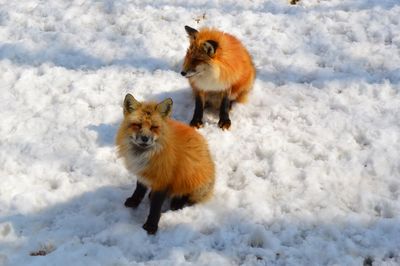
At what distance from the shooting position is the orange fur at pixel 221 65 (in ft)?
17.5

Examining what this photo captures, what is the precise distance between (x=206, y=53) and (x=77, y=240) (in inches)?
103

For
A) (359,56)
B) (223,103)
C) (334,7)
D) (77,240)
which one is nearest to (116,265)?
(77,240)

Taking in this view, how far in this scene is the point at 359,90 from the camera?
6.21 m

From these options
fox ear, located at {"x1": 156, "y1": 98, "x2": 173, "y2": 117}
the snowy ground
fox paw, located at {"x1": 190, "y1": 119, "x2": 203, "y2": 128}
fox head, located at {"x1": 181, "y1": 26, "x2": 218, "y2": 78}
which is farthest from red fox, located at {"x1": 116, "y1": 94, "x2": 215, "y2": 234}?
fox paw, located at {"x1": 190, "y1": 119, "x2": 203, "y2": 128}

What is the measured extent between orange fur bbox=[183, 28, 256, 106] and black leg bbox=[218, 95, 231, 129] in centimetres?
13

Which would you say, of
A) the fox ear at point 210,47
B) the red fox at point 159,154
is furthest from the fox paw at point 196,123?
the red fox at point 159,154

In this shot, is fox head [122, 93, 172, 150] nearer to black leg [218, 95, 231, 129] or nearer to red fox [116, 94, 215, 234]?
red fox [116, 94, 215, 234]

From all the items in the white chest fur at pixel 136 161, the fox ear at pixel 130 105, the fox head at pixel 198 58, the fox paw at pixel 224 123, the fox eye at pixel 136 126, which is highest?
the fox head at pixel 198 58

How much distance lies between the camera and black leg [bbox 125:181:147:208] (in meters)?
4.60

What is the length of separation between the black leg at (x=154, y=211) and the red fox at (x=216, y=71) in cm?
169

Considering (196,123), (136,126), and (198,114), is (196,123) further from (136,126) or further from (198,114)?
(136,126)

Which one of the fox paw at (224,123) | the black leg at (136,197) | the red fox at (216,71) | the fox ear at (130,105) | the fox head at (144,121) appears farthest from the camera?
the fox paw at (224,123)

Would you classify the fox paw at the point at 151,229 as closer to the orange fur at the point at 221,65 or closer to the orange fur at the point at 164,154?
the orange fur at the point at 164,154

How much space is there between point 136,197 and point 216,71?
189 cm
